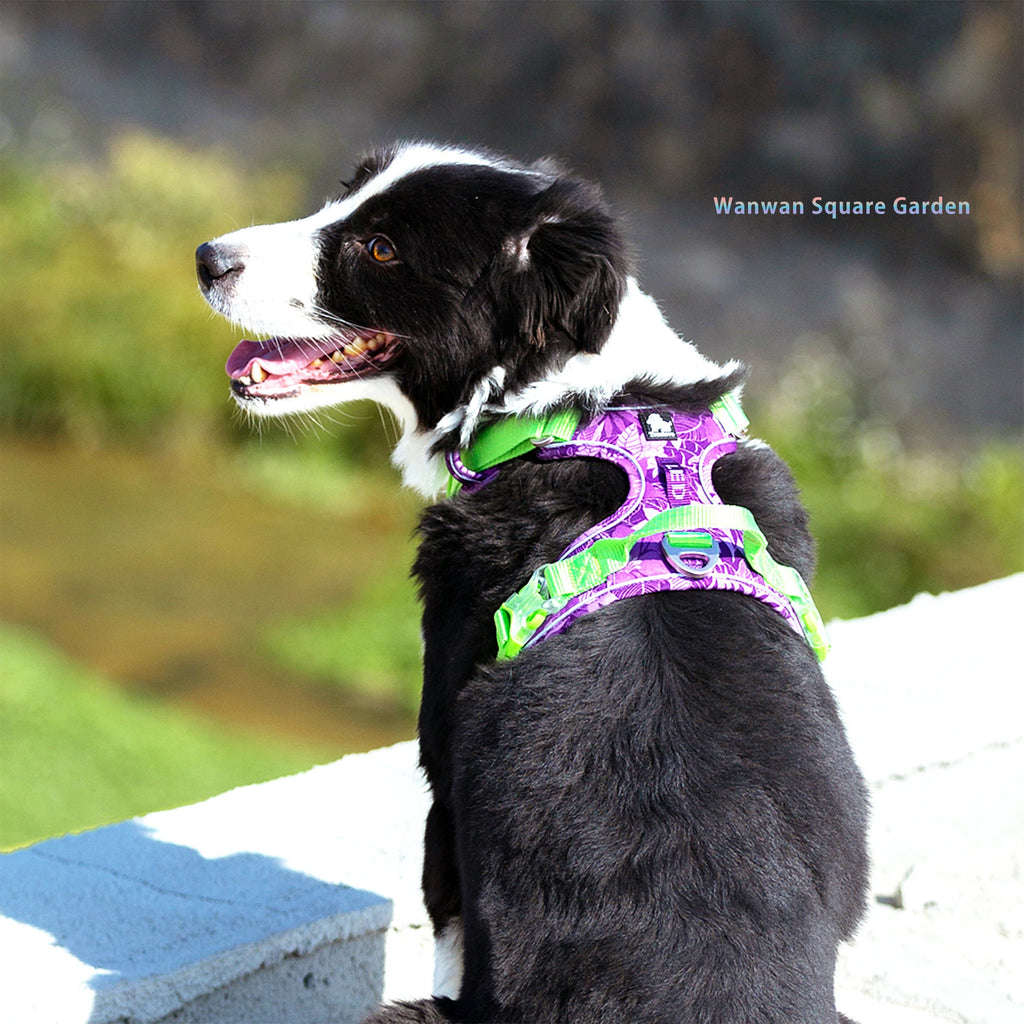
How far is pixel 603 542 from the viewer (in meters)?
1.74

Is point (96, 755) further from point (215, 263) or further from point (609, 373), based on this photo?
point (609, 373)

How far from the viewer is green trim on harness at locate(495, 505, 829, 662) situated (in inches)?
66.9

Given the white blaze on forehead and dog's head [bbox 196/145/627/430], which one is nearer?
dog's head [bbox 196/145/627/430]

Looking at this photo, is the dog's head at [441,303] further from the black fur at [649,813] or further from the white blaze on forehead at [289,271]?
the black fur at [649,813]

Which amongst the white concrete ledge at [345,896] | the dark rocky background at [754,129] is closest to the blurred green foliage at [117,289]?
the dark rocky background at [754,129]

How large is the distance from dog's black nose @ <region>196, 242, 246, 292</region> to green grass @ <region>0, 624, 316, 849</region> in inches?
116

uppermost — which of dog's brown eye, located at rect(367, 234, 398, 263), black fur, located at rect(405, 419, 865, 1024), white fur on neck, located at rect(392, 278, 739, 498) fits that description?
dog's brown eye, located at rect(367, 234, 398, 263)

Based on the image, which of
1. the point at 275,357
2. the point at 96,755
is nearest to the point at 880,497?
the point at 96,755

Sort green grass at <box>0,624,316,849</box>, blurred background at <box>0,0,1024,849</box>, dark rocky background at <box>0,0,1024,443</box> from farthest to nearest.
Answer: dark rocky background at <box>0,0,1024,443</box>, blurred background at <box>0,0,1024,849</box>, green grass at <box>0,624,316,849</box>

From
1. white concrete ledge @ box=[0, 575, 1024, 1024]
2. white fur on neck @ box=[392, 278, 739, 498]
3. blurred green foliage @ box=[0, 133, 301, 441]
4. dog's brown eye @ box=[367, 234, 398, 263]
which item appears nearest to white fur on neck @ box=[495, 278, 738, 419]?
white fur on neck @ box=[392, 278, 739, 498]

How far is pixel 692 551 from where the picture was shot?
174 cm

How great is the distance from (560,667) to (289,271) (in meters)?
0.79

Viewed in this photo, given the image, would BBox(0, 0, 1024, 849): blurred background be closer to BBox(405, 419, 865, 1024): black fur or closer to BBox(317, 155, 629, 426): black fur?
BBox(317, 155, 629, 426): black fur

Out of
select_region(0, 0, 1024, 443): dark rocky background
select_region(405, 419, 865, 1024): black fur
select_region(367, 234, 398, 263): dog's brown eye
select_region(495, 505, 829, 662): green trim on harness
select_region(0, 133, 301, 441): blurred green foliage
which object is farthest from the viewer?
select_region(0, 133, 301, 441): blurred green foliage
